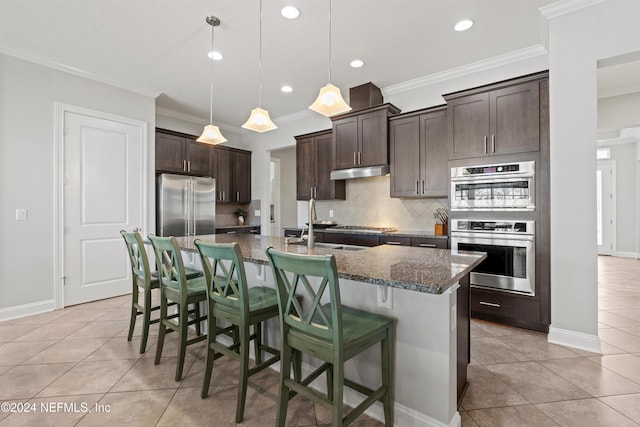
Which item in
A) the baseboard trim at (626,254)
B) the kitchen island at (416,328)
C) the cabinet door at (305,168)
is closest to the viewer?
the kitchen island at (416,328)

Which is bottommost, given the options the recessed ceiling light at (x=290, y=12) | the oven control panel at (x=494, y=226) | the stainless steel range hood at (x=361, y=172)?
the oven control panel at (x=494, y=226)

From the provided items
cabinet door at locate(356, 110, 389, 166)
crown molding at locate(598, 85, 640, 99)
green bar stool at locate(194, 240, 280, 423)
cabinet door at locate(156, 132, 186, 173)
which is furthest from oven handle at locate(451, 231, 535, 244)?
cabinet door at locate(156, 132, 186, 173)

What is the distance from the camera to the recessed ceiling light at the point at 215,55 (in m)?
3.35

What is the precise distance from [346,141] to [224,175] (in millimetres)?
2626

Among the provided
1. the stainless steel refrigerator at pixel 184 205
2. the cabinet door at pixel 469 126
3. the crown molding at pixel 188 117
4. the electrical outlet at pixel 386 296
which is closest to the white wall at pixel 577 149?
the cabinet door at pixel 469 126

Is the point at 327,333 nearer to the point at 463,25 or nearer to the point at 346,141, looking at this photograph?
the point at 463,25

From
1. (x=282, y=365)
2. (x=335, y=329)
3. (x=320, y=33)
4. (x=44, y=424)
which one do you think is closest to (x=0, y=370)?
(x=44, y=424)

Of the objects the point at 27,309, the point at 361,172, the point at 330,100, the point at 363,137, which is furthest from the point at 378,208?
the point at 27,309

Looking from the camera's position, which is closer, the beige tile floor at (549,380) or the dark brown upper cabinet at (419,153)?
the beige tile floor at (549,380)

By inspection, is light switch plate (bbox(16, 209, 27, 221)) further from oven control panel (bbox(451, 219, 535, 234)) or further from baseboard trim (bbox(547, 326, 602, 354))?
baseboard trim (bbox(547, 326, 602, 354))

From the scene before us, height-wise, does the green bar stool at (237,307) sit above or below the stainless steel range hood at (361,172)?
below

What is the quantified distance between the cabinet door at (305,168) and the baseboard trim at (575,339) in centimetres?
353

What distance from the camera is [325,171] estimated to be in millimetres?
4859

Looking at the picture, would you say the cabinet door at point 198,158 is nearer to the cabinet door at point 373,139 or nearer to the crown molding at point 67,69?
the crown molding at point 67,69
